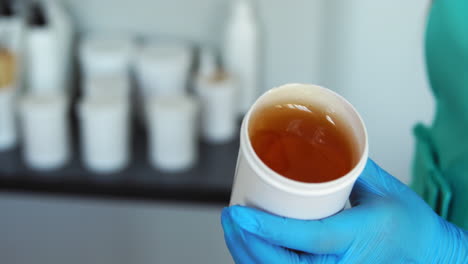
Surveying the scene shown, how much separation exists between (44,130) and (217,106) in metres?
0.34

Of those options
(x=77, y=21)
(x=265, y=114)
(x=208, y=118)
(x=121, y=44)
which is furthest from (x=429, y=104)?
(x=265, y=114)

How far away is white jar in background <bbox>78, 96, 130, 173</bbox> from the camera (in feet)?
3.95

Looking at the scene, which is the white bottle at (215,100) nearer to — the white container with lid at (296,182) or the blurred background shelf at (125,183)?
the blurred background shelf at (125,183)

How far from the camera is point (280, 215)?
51cm

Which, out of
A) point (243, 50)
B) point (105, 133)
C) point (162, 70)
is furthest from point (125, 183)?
point (243, 50)

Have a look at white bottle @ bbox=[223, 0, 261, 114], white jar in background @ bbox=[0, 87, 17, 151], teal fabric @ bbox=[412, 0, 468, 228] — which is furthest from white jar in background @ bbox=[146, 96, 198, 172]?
teal fabric @ bbox=[412, 0, 468, 228]

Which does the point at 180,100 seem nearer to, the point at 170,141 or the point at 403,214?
the point at 170,141

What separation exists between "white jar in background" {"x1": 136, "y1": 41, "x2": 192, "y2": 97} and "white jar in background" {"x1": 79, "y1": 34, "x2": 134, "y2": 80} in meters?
0.03

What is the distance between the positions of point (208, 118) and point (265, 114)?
78cm

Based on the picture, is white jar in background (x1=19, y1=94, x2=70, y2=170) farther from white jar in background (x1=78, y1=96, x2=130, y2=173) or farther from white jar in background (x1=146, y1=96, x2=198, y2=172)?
white jar in background (x1=146, y1=96, x2=198, y2=172)

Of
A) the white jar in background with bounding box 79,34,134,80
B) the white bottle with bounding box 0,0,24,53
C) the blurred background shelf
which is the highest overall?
the white bottle with bounding box 0,0,24,53

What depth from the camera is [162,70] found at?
4.19 ft

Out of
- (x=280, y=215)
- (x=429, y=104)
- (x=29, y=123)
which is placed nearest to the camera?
(x=280, y=215)

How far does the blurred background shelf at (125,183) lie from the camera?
123 centimetres
